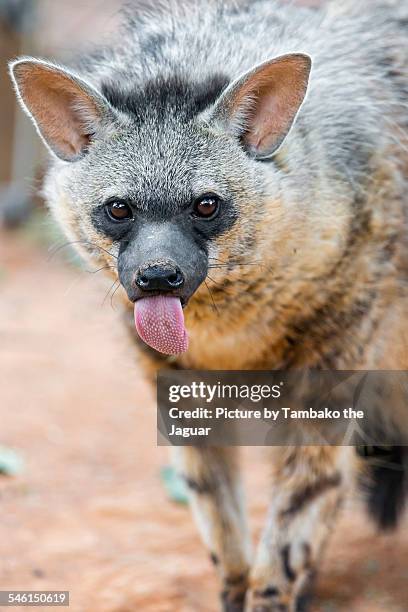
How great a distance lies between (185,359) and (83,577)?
45.8 inches

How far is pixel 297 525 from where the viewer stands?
11.8 ft

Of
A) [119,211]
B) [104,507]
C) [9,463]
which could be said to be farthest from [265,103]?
[9,463]

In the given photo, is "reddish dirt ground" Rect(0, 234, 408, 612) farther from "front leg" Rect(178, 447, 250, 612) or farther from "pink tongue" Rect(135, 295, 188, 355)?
"pink tongue" Rect(135, 295, 188, 355)

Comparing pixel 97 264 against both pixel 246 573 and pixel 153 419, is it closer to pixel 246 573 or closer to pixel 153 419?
pixel 246 573

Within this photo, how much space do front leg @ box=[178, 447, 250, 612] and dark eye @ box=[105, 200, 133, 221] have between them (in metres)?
1.19

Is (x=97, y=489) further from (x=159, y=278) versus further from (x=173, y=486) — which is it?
(x=159, y=278)

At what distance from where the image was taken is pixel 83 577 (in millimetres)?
4133

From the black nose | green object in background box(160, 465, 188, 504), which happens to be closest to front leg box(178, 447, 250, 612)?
green object in background box(160, 465, 188, 504)

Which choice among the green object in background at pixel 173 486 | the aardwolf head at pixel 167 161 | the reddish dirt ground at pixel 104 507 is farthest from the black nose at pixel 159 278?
the green object in background at pixel 173 486

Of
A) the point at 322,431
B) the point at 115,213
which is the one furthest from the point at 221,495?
the point at 115,213

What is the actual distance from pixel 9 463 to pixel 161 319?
238 cm

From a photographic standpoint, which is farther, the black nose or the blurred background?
the blurred background

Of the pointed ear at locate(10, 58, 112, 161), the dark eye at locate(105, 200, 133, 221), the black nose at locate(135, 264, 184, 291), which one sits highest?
the pointed ear at locate(10, 58, 112, 161)

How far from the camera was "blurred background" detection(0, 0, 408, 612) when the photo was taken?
4027 millimetres
